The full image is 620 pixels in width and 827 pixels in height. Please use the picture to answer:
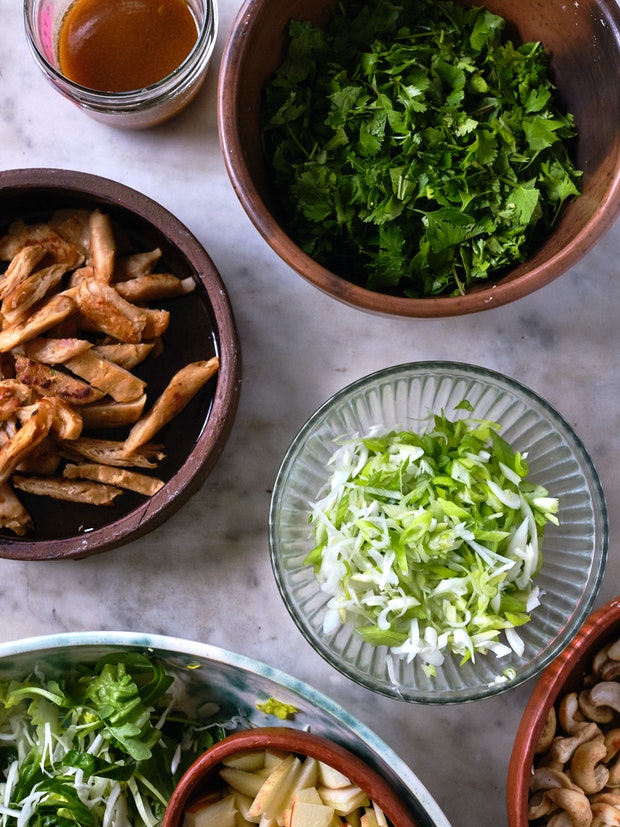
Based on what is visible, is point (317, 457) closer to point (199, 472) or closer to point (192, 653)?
point (199, 472)

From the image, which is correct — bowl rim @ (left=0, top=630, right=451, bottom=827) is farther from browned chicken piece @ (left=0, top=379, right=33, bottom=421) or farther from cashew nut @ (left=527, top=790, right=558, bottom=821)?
browned chicken piece @ (left=0, top=379, right=33, bottom=421)

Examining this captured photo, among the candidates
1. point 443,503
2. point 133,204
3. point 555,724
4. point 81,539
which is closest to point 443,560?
point 443,503

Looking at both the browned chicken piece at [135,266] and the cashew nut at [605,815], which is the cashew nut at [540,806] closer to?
the cashew nut at [605,815]

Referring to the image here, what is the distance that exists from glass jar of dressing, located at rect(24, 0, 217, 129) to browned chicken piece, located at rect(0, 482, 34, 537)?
0.68 metres

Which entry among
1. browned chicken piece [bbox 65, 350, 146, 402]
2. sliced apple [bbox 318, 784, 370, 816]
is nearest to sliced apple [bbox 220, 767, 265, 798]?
sliced apple [bbox 318, 784, 370, 816]

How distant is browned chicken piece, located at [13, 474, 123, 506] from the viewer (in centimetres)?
153

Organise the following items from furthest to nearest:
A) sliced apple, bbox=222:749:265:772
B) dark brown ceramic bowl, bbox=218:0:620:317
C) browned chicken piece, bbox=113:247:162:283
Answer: browned chicken piece, bbox=113:247:162:283 → sliced apple, bbox=222:749:265:772 → dark brown ceramic bowl, bbox=218:0:620:317

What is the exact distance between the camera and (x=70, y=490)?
153 centimetres

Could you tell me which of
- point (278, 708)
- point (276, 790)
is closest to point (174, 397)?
point (278, 708)

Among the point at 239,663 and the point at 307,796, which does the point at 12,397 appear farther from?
the point at 307,796

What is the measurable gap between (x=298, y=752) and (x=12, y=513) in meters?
0.61

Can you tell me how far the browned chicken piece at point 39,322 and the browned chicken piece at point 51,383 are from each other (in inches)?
1.3

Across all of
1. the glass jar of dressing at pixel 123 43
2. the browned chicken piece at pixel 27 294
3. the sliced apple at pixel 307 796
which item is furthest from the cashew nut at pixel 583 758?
the glass jar of dressing at pixel 123 43

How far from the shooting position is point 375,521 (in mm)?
1408
